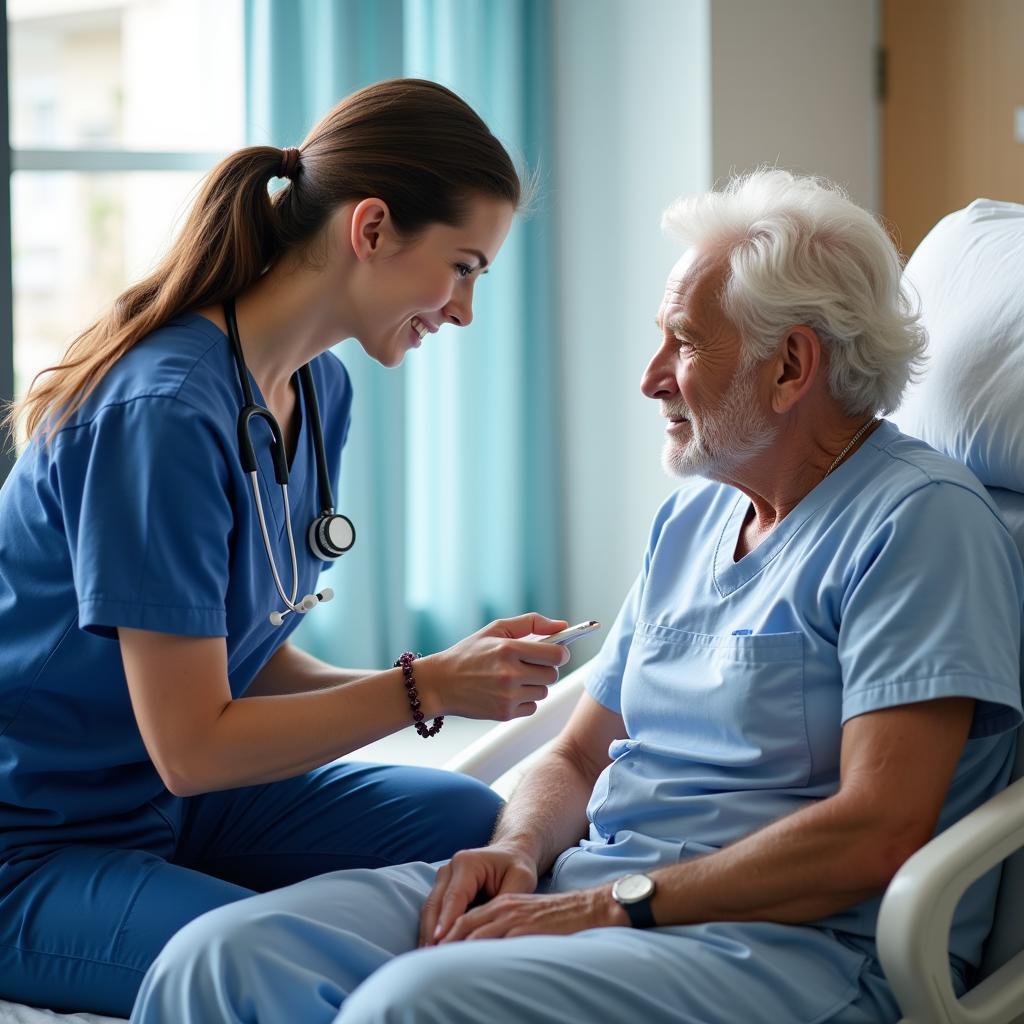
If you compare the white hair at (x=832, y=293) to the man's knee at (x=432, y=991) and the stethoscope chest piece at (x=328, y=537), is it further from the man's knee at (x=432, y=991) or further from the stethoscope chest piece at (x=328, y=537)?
the man's knee at (x=432, y=991)

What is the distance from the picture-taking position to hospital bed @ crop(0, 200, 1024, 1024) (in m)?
1.08

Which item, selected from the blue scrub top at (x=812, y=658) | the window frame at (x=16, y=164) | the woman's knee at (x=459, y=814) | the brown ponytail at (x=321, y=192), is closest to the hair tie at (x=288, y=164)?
the brown ponytail at (x=321, y=192)

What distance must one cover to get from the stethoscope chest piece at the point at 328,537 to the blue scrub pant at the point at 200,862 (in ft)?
0.95

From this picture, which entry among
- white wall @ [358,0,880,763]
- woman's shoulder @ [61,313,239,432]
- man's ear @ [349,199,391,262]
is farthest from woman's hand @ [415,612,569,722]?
white wall @ [358,0,880,763]

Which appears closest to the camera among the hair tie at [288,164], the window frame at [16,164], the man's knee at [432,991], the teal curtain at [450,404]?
the man's knee at [432,991]

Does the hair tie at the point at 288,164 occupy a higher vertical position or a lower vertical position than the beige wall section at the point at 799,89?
lower

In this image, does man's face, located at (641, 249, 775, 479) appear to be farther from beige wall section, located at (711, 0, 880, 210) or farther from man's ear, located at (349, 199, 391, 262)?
beige wall section, located at (711, 0, 880, 210)

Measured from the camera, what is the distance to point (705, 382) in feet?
4.65

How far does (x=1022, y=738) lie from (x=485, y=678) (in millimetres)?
570

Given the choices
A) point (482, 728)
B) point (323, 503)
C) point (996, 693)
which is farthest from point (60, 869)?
point (482, 728)

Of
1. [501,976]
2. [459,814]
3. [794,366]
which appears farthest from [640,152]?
[501,976]

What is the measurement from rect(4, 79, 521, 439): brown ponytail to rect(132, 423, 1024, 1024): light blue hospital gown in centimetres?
51

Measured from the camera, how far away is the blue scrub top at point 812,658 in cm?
117

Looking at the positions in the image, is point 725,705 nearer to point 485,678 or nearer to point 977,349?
point 485,678
